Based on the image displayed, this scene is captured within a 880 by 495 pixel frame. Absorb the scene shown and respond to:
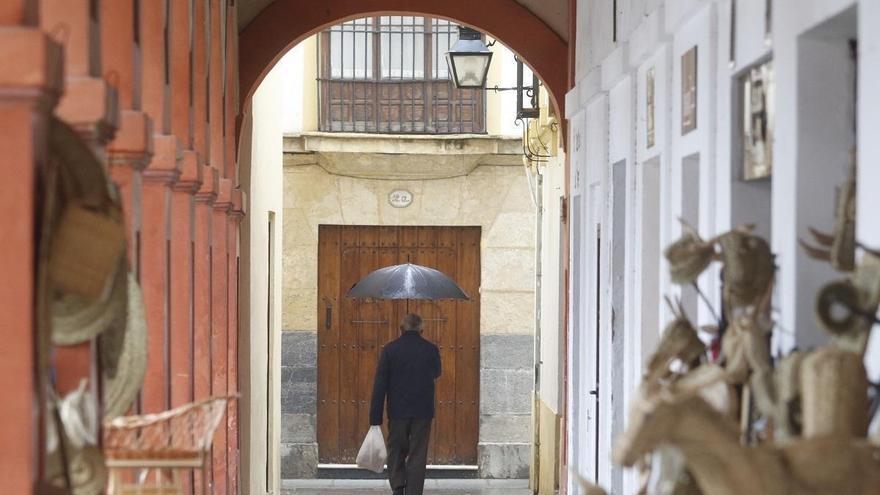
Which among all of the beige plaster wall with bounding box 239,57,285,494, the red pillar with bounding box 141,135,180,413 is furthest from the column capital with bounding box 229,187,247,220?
the red pillar with bounding box 141,135,180,413

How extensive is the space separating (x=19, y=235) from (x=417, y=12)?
30.3 ft

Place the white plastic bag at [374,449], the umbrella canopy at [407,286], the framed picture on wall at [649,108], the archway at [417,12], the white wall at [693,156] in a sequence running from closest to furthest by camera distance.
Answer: the white wall at [693,156] → the framed picture on wall at [649,108] → the archway at [417,12] → the white plastic bag at [374,449] → the umbrella canopy at [407,286]

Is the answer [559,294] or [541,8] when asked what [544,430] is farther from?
[541,8]

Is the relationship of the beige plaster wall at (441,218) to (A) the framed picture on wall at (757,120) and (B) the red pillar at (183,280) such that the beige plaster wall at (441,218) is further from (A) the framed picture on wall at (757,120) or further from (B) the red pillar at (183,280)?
(A) the framed picture on wall at (757,120)

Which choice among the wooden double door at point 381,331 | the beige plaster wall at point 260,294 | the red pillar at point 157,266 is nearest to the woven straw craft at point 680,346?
the red pillar at point 157,266

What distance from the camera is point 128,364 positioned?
16.8 feet

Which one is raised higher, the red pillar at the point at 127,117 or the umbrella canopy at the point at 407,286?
the red pillar at the point at 127,117

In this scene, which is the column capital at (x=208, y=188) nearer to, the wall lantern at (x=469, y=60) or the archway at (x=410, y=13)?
the archway at (x=410, y=13)

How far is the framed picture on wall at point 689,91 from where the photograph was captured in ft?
21.9

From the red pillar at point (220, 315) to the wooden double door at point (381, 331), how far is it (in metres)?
7.84

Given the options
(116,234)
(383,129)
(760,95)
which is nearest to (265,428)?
(383,129)

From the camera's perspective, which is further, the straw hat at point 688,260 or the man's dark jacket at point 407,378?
the man's dark jacket at point 407,378

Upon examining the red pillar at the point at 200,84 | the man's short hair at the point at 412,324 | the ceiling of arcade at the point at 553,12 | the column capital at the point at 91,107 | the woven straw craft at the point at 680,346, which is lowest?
the man's short hair at the point at 412,324

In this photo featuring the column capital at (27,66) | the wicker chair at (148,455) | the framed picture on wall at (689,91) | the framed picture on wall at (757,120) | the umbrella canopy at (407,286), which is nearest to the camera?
the column capital at (27,66)
